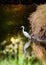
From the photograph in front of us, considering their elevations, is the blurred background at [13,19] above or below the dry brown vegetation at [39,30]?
below

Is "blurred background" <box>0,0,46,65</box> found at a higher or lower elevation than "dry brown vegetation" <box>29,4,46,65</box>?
lower

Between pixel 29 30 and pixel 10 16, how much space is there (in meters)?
0.74

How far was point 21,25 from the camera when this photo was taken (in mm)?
3607

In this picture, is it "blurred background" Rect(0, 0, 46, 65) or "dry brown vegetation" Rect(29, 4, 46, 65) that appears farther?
"blurred background" Rect(0, 0, 46, 65)

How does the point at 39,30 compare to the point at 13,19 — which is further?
the point at 13,19

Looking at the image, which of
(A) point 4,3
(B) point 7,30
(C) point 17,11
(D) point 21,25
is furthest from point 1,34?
(A) point 4,3

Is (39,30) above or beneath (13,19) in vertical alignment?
above

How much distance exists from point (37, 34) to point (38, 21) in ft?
0.81

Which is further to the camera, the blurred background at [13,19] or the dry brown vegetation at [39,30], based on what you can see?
the blurred background at [13,19]

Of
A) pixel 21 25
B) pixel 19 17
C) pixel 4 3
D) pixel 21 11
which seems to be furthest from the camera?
pixel 4 3

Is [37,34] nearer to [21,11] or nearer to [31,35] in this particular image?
[31,35]

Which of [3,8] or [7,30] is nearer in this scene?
[7,30]

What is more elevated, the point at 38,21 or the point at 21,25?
the point at 38,21

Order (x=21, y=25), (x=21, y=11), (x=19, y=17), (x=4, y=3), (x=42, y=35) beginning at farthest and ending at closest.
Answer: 1. (x=4, y=3)
2. (x=21, y=11)
3. (x=19, y=17)
4. (x=21, y=25)
5. (x=42, y=35)
